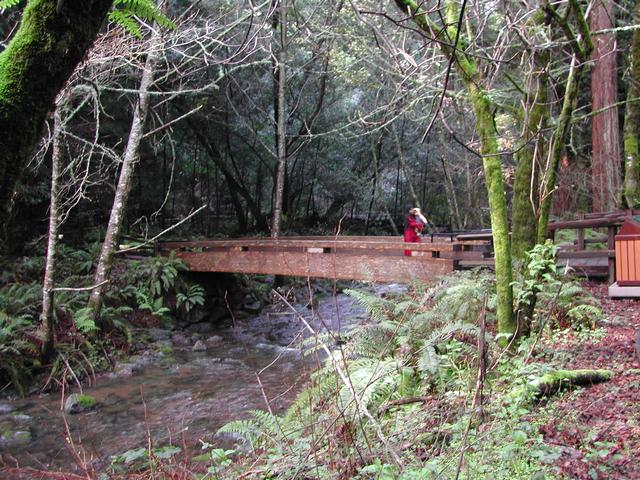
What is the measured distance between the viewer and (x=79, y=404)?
8102 mm

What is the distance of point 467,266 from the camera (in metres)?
10.4

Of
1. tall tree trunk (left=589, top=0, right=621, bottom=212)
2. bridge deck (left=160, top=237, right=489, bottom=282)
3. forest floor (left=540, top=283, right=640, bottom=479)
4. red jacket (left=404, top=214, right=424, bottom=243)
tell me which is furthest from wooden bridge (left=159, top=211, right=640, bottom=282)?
forest floor (left=540, top=283, right=640, bottom=479)

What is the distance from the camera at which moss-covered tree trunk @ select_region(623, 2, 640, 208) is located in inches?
513

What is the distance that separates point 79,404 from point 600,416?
23.9 feet

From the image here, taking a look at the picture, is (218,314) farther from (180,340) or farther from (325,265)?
(325,265)

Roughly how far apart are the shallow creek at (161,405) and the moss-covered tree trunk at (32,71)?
3659mm

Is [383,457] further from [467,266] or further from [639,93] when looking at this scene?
[639,93]

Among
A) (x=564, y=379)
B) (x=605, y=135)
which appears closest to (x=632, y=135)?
(x=605, y=135)

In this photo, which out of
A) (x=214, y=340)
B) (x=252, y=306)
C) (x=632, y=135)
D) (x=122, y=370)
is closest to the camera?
(x=122, y=370)

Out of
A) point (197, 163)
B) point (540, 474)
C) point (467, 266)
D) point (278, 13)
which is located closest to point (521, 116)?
point (467, 266)

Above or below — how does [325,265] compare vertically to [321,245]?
below

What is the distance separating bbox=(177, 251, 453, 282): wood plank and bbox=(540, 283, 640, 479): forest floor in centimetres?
354

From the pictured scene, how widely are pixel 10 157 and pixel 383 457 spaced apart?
2887 millimetres

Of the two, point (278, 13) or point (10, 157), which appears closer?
point (10, 157)
